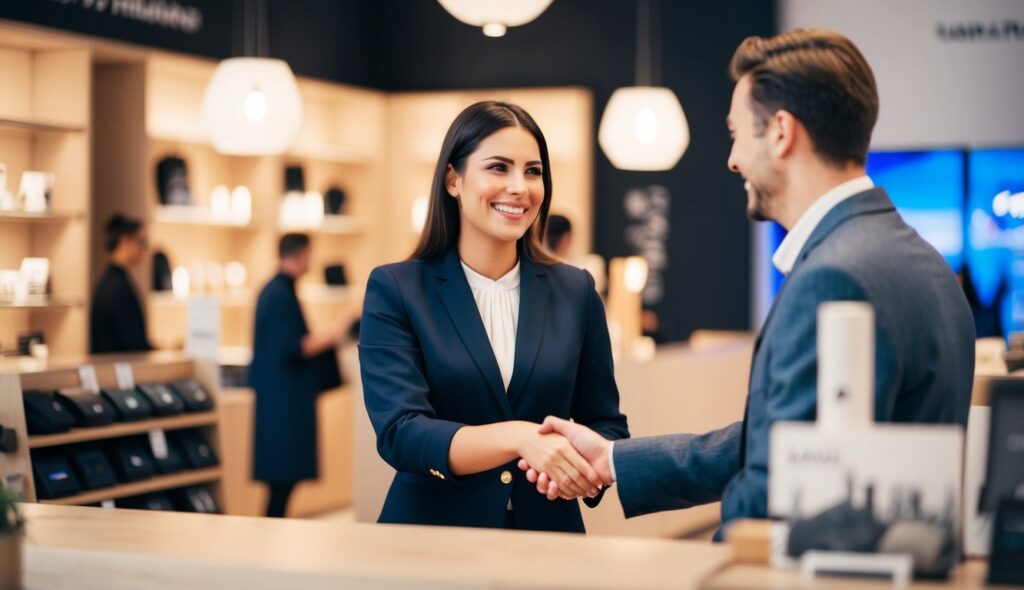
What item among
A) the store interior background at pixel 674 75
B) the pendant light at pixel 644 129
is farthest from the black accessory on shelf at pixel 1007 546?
the store interior background at pixel 674 75

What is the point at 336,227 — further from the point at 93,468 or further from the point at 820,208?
the point at 820,208

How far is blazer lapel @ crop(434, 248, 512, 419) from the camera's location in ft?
8.23

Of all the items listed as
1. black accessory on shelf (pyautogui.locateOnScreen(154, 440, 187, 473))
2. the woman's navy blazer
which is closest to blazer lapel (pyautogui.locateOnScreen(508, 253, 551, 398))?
the woman's navy blazer

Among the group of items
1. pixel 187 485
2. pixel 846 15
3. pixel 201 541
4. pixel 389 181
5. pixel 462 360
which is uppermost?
pixel 846 15

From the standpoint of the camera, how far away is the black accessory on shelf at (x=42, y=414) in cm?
397

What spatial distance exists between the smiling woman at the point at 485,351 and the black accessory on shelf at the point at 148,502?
219cm

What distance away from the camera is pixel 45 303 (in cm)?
696

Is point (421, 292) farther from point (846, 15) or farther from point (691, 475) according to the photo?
point (846, 15)

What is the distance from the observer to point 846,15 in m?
9.39

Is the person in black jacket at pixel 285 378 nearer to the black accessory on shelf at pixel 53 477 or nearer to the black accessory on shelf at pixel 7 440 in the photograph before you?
the black accessory on shelf at pixel 53 477

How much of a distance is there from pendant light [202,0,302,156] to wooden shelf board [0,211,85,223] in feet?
5.33

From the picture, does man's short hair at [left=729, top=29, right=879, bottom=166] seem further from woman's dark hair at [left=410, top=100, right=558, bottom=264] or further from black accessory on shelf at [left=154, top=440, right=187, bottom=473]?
black accessory on shelf at [left=154, top=440, right=187, bottom=473]

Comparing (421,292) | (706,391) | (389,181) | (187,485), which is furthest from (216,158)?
(421,292)

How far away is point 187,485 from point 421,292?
252 centimetres
